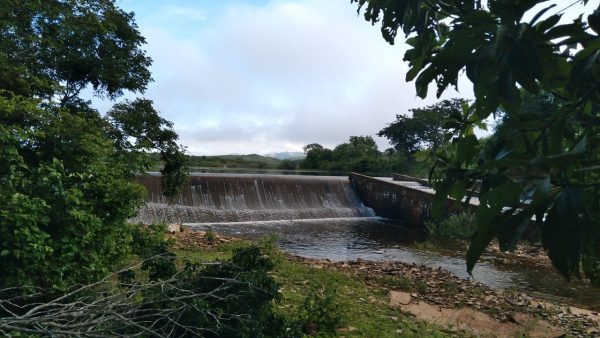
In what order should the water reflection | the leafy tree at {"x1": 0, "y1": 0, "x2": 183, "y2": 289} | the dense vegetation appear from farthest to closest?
the dense vegetation < the water reflection < the leafy tree at {"x1": 0, "y1": 0, "x2": 183, "y2": 289}

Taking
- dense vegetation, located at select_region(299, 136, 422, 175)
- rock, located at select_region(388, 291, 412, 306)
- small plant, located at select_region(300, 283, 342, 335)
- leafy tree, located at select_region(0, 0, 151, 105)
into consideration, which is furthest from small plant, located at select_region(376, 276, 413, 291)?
dense vegetation, located at select_region(299, 136, 422, 175)

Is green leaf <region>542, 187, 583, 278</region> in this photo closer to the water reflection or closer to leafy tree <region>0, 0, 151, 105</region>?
leafy tree <region>0, 0, 151, 105</region>

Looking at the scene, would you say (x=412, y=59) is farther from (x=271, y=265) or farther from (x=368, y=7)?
(x=271, y=265)

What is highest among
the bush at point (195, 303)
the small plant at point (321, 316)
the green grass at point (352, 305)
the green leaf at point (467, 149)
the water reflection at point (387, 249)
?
the green leaf at point (467, 149)

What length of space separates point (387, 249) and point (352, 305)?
693 cm

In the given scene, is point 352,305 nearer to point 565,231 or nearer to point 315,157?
point 565,231

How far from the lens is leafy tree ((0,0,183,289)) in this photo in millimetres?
3039

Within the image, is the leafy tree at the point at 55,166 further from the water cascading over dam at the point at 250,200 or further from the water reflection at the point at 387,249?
the water cascading over dam at the point at 250,200

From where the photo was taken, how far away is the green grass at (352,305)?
4.26m

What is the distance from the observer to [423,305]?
5645 millimetres

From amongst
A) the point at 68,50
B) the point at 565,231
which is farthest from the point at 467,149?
the point at 68,50

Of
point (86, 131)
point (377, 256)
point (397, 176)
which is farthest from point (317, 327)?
point (397, 176)

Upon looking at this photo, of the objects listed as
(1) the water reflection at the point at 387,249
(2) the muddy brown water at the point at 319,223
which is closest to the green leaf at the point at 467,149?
(1) the water reflection at the point at 387,249

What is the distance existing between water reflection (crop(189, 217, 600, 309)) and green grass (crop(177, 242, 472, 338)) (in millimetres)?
2793
